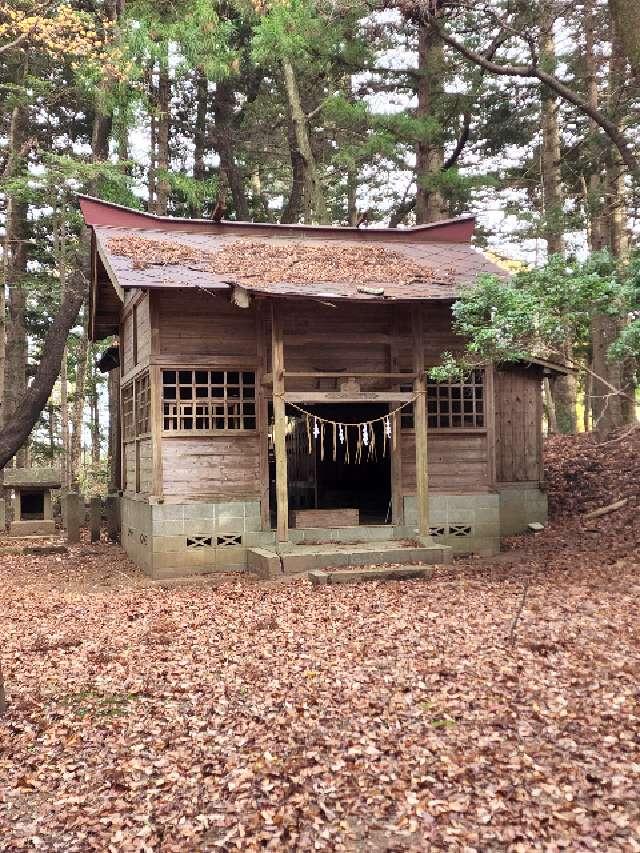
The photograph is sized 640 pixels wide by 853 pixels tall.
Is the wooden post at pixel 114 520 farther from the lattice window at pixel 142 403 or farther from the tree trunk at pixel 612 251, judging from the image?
the tree trunk at pixel 612 251

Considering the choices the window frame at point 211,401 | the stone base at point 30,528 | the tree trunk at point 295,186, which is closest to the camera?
the window frame at point 211,401

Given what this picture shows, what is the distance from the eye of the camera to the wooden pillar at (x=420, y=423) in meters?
12.2

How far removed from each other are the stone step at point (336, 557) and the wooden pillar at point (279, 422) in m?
0.46

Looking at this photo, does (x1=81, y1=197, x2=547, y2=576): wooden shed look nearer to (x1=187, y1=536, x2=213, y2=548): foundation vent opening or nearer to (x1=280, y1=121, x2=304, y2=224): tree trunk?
(x1=187, y1=536, x2=213, y2=548): foundation vent opening

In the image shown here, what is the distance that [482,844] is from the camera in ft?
13.0

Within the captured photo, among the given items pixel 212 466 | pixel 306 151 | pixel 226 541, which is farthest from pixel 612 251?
A: pixel 226 541

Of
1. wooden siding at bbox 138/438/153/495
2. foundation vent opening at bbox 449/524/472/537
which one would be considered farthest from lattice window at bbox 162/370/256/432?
foundation vent opening at bbox 449/524/472/537

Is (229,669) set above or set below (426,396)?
below

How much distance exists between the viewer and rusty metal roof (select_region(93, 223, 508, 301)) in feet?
37.3

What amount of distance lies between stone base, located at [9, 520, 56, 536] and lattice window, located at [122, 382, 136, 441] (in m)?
3.09

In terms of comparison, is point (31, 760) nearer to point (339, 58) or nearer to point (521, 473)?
point (521, 473)

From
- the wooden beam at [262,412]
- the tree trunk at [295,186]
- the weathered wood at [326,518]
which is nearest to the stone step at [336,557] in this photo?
the weathered wood at [326,518]

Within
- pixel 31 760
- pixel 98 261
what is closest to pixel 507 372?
pixel 98 261

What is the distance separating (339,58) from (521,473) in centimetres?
1107
